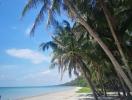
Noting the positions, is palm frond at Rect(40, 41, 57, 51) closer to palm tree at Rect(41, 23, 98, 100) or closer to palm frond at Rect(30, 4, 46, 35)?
palm tree at Rect(41, 23, 98, 100)

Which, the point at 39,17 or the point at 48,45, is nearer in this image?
the point at 39,17

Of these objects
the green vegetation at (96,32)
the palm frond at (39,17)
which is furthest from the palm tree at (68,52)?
the palm frond at (39,17)

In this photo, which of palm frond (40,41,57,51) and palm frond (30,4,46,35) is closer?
palm frond (30,4,46,35)

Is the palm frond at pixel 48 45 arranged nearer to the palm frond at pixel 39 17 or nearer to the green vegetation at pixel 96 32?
the green vegetation at pixel 96 32

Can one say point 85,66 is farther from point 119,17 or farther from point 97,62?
point 119,17

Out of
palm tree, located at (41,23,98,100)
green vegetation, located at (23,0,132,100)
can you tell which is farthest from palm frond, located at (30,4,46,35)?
palm tree, located at (41,23,98,100)

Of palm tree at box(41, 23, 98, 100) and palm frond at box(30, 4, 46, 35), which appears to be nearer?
palm frond at box(30, 4, 46, 35)

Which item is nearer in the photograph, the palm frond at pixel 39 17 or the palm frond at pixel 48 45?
the palm frond at pixel 39 17

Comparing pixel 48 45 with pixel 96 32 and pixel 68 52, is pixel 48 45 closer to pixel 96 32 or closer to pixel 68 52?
pixel 68 52

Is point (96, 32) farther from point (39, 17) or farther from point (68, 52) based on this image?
point (68, 52)

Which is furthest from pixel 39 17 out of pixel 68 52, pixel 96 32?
pixel 68 52

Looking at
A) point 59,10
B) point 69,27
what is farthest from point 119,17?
point 69,27

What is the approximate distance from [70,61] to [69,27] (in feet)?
9.37

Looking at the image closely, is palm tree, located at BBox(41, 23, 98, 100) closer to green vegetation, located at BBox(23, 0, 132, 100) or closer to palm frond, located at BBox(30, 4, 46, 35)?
green vegetation, located at BBox(23, 0, 132, 100)
